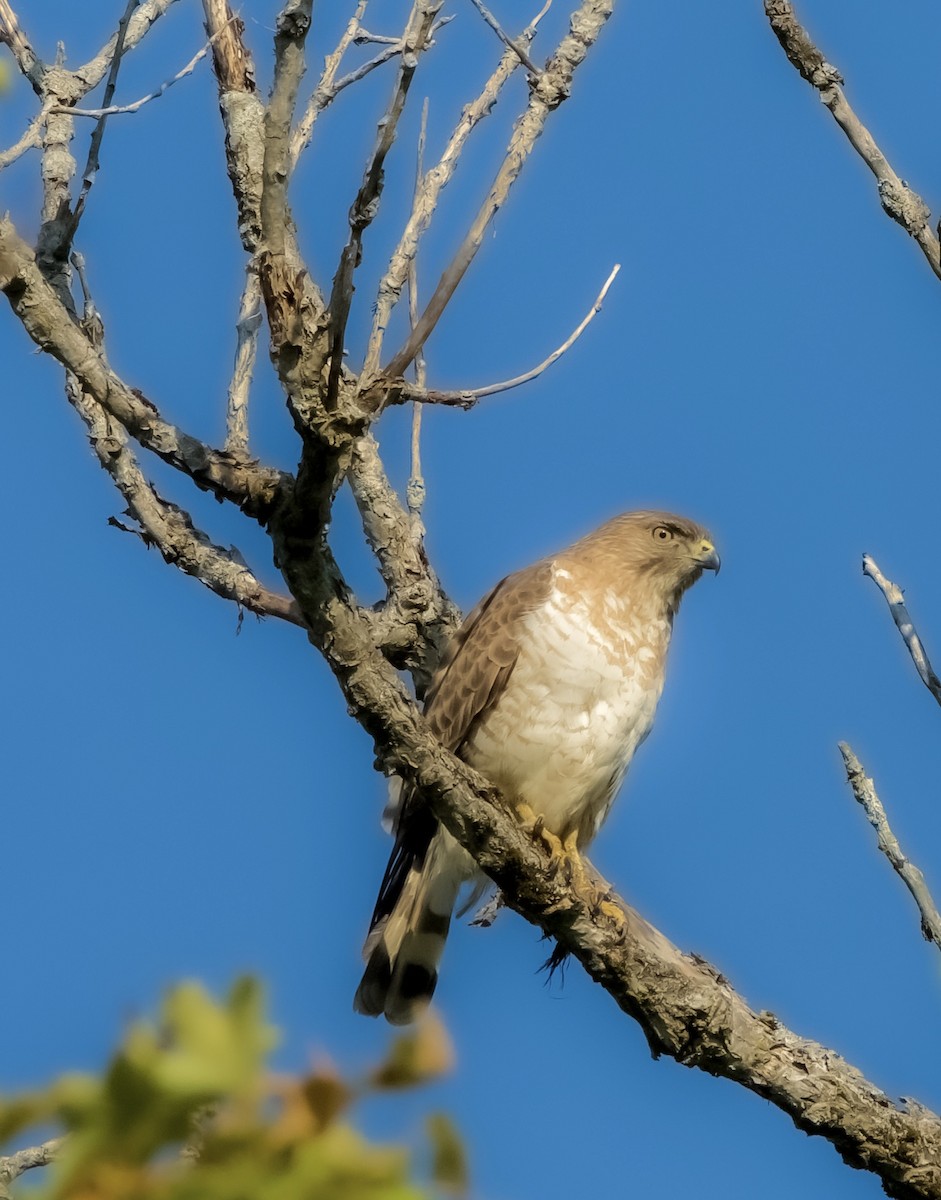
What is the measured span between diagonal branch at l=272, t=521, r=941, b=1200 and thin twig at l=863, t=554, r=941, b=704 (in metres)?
1.17

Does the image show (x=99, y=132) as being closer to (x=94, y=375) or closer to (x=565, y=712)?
(x=94, y=375)

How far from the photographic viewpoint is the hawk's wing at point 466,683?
17.5ft

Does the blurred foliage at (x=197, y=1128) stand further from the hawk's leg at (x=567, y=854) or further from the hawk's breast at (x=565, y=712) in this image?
the hawk's breast at (x=565, y=712)

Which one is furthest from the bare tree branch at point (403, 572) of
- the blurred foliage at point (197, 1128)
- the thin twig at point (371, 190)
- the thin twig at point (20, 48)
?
the blurred foliage at point (197, 1128)

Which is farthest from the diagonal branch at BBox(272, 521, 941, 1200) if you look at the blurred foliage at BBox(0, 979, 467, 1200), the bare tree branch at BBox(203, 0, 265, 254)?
the blurred foliage at BBox(0, 979, 467, 1200)

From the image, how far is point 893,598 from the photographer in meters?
3.78

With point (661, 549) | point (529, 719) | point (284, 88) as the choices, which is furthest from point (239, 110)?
point (661, 549)

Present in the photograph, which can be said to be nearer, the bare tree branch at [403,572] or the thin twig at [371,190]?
the thin twig at [371,190]

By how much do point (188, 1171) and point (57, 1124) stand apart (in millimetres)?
104

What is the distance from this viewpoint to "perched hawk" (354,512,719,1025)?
5.38 meters

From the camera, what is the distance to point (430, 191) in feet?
14.9

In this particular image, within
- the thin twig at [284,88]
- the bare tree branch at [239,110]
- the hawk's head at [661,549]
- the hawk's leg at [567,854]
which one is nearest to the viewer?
the thin twig at [284,88]

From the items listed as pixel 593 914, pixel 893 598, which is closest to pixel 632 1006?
pixel 593 914

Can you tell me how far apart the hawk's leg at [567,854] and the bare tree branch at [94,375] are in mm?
1889
